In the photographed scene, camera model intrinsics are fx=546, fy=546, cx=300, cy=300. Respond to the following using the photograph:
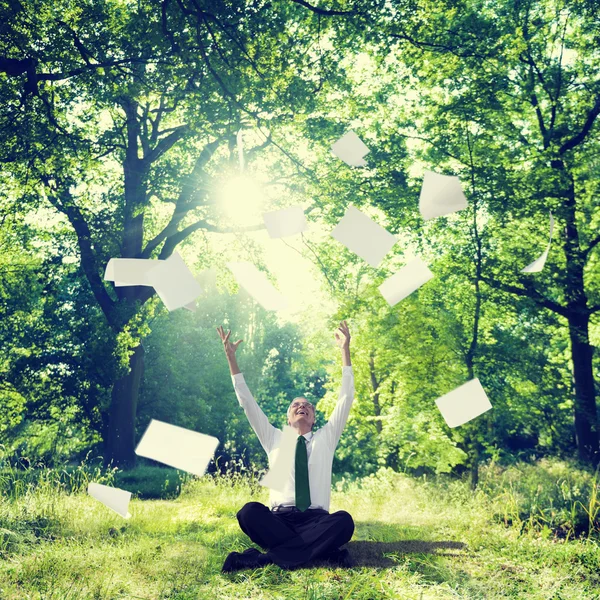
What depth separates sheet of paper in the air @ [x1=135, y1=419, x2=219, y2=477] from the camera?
4.23 metres

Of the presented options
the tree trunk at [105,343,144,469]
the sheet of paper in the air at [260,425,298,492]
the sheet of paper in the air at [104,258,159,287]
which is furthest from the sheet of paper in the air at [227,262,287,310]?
the tree trunk at [105,343,144,469]

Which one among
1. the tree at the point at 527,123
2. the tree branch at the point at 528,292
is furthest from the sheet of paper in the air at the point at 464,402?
the tree branch at the point at 528,292

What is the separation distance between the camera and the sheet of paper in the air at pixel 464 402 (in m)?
5.05

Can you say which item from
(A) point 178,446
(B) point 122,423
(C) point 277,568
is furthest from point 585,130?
(B) point 122,423

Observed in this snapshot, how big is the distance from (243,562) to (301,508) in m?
0.57

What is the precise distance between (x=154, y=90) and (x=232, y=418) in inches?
727

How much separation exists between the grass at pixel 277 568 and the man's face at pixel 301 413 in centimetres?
111

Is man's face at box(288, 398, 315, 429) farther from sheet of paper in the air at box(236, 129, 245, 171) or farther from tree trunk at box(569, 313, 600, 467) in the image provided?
tree trunk at box(569, 313, 600, 467)

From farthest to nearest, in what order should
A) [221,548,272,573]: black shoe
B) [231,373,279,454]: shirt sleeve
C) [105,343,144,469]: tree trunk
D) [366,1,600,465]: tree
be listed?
1. [105,343,144,469]: tree trunk
2. [366,1,600,465]: tree
3. [231,373,279,454]: shirt sleeve
4. [221,548,272,573]: black shoe

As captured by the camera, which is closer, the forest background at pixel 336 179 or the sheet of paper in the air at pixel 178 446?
the sheet of paper in the air at pixel 178 446

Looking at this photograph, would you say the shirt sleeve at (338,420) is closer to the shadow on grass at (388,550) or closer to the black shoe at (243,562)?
the shadow on grass at (388,550)

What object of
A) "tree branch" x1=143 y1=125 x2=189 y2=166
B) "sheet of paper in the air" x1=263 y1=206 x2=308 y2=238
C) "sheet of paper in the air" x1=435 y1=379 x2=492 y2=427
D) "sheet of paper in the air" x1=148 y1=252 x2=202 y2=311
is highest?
"tree branch" x1=143 y1=125 x2=189 y2=166

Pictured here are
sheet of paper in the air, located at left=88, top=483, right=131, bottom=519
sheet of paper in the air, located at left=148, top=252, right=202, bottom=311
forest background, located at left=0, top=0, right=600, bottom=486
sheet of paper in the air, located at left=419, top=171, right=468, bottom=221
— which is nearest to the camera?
sheet of paper in the air, located at left=88, top=483, right=131, bottom=519

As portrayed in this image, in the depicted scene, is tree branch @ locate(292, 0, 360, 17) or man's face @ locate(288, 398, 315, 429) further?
tree branch @ locate(292, 0, 360, 17)
